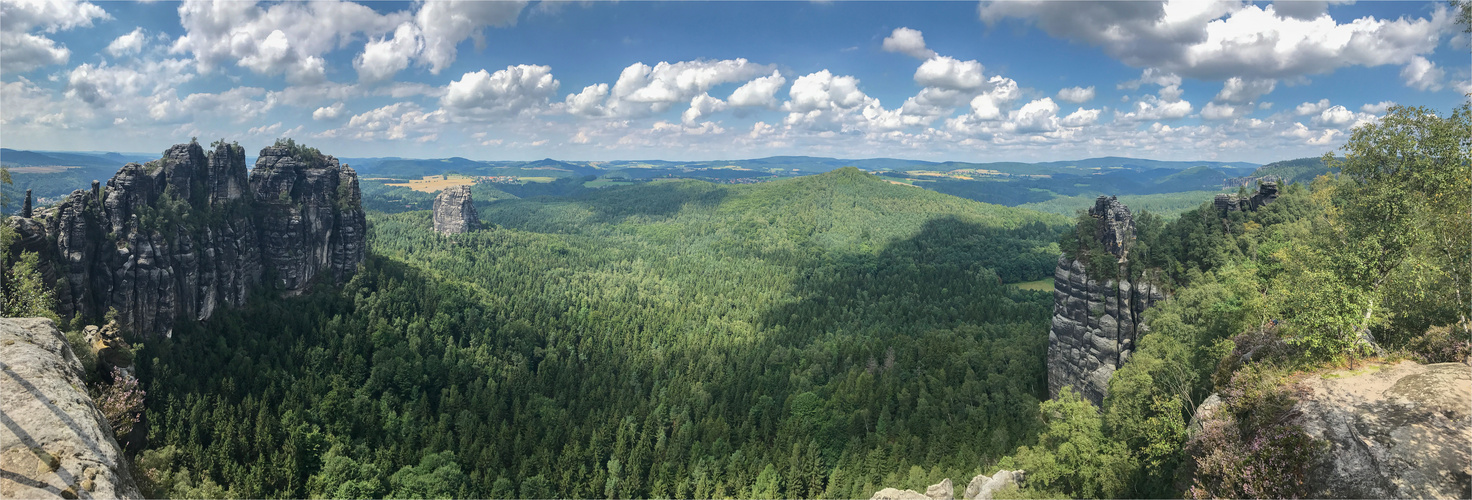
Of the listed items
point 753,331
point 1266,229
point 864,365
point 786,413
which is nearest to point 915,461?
point 786,413

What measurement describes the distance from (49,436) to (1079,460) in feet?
162

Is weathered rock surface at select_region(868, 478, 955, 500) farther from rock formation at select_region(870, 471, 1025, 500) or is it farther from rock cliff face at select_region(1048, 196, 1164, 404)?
rock cliff face at select_region(1048, 196, 1164, 404)

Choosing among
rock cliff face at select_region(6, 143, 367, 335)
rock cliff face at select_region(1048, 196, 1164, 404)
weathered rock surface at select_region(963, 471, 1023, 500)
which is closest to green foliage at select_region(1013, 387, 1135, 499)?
weathered rock surface at select_region(963, 471, 1023, 500)

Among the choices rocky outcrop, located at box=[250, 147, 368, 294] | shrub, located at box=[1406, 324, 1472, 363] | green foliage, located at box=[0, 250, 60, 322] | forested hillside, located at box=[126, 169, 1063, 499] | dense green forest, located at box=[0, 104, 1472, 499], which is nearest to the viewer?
shrub, located at box=[1406, 324, 1472, 363]

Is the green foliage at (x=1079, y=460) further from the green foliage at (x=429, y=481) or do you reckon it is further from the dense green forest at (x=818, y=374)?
the green foliage at (x=429, y=481)

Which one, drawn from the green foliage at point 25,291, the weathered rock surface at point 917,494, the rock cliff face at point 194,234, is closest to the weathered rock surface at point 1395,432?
the weathered rock surface at point 917,494

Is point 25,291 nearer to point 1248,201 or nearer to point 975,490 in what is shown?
point 975,490

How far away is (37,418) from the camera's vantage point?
16.7 meters

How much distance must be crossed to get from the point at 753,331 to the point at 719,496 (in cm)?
5849

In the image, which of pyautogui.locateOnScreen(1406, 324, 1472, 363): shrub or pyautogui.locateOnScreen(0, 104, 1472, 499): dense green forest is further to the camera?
pyautogui.locateOnScreen(0, 104, 1472, 499): dense green forest

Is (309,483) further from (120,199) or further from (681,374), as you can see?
(681,374)

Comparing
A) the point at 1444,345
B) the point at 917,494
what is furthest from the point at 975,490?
the point at 1444,345

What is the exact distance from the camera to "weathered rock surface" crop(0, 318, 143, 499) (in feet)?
47.9

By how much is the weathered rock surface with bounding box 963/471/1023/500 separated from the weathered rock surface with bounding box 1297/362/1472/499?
76.2 ft
